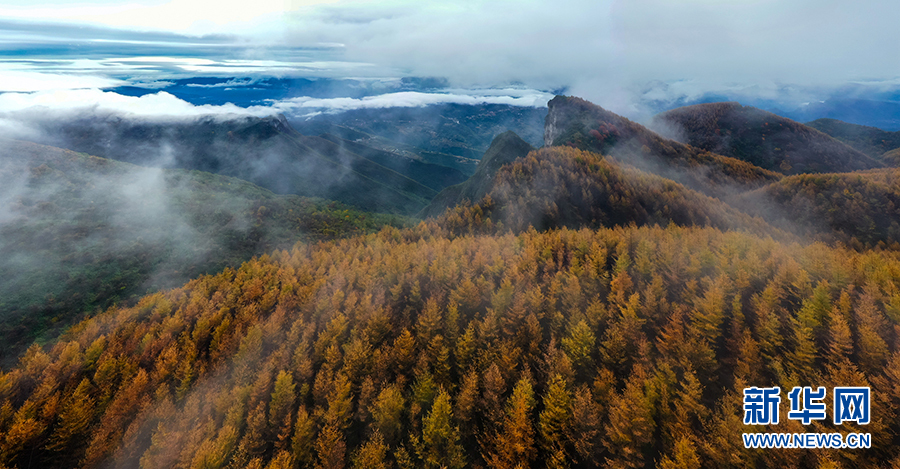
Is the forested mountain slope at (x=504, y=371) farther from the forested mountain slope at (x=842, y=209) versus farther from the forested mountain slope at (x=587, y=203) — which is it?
the forested mountain slope at (x=842, y=209)

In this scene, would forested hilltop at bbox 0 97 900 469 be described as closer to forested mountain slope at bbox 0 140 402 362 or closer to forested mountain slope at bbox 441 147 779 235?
forested mountain slope at bbox 441 147 779 235

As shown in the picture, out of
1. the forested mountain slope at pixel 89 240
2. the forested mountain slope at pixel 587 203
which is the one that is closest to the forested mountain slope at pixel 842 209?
the forested mountain slope at pixel 587 203

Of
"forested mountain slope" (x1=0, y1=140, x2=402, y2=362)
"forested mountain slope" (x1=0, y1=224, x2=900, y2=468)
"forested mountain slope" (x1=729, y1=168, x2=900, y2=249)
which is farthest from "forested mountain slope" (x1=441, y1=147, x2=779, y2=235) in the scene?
"forested mountain slope" (x1=0, y1=140, x2=402, y2=362)

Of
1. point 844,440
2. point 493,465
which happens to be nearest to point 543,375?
point 493,465

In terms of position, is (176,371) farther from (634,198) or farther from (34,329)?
(634,198)

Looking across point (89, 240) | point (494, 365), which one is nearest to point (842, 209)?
point (494, 365)

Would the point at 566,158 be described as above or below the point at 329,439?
above
